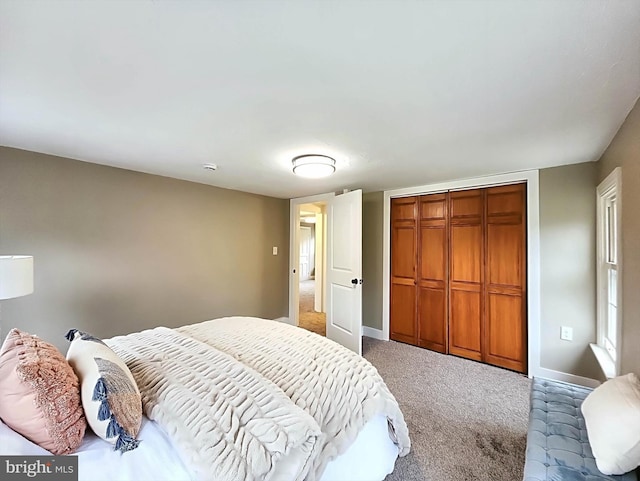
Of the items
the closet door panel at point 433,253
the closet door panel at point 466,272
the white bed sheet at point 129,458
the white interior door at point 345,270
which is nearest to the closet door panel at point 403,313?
the closet door panel at point 433,253

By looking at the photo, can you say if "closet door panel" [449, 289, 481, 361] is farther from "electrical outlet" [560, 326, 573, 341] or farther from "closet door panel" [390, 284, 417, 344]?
"electrical outlet" [560, 326, 573, 341]

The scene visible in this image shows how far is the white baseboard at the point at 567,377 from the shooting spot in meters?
2.61

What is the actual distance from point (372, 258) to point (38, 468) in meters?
3.67

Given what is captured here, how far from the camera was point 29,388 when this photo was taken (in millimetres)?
970

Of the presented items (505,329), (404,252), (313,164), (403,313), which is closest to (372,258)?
(404,252)

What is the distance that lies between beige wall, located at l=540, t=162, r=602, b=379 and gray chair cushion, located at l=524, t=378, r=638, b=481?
1.15m

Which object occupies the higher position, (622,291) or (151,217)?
(151,217)

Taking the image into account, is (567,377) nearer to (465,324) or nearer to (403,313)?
(465,324)

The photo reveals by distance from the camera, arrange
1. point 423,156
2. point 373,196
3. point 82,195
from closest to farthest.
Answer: point 423,156
point 82,195
point 373,196

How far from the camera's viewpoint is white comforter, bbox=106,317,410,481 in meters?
1.03

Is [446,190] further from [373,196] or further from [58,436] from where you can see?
[58,436]

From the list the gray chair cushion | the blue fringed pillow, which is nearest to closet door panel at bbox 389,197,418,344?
the gray chair cushion

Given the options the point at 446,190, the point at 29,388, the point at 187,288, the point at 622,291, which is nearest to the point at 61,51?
the point at 29,388

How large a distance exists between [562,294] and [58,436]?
11.9ft
